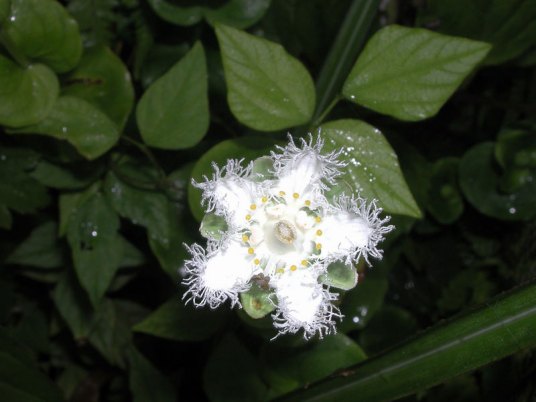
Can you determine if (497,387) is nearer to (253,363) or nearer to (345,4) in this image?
(253,363)

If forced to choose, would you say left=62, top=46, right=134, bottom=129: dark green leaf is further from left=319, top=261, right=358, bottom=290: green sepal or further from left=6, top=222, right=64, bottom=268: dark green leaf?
left=319, top=261, right=358, bottom=290: green sepal

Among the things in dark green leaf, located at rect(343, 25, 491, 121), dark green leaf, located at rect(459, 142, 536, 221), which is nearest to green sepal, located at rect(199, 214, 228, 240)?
dark green leaf, located at rect(343, 25, 491, 121)

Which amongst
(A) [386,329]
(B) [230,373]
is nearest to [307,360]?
(B) [230,373]

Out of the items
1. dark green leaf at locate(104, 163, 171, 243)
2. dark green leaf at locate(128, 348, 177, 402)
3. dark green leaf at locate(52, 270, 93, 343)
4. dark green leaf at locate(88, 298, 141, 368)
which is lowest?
dark green leaf at locate(88, 298, 141, 368)

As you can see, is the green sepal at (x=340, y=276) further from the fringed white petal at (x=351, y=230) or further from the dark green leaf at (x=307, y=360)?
the dark green leaf at (x=307, y=360)

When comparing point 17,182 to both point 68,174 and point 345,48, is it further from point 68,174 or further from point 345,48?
point 345,48

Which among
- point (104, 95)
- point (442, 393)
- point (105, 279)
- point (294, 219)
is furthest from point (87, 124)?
point (442, 393)

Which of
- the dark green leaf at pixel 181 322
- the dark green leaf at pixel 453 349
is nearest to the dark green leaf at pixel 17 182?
the dark green leaf at pixel 181 322

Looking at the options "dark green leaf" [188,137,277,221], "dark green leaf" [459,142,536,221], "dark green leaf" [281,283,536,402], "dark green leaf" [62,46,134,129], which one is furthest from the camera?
"dark green leaf" [459,142,536,221]
